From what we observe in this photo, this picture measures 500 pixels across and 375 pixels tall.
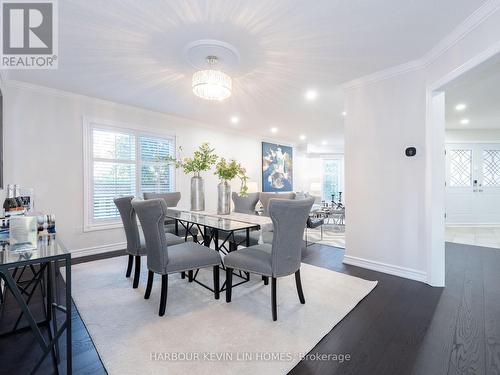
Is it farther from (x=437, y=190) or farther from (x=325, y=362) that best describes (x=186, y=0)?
(x=437, y=190)

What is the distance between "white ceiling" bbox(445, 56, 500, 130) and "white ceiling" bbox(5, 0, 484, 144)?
75cm

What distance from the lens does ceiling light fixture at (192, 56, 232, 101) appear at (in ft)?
8.00

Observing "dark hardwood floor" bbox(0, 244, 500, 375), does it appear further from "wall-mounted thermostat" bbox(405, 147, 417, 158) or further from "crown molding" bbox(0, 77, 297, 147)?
"crown molding" bbox(0, 77, 297, 147)

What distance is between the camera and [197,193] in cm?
316

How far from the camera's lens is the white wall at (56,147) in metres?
3.29

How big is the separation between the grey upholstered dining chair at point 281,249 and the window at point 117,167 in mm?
2884

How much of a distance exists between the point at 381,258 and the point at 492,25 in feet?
8.33

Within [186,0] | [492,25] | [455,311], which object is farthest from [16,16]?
[455,311]

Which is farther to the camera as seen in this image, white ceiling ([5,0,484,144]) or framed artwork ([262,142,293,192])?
framed artwork ([262,142,293,192])

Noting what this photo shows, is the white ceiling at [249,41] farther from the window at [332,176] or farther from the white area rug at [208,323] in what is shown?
the window at [332,176]

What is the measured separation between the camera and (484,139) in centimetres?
628

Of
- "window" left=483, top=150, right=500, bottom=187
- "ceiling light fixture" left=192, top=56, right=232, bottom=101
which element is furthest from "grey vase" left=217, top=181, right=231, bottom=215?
"window" left=483, top=150, right=500, bottom=187

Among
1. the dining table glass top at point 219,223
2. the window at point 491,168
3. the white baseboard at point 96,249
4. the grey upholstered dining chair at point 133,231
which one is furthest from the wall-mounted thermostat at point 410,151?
the window at point 491,168

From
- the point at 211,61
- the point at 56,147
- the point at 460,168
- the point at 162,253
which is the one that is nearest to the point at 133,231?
the point at 162,253
